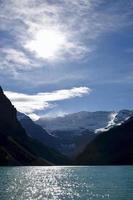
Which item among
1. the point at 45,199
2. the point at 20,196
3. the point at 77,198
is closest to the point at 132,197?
the point at 77,198

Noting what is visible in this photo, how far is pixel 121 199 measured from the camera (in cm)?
9225

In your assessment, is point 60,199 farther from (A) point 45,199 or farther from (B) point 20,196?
(B) point 20,196

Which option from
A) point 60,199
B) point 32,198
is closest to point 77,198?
point 60,199

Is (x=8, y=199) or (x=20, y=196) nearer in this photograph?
(x=8, y=199)

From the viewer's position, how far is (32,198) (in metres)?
97.3

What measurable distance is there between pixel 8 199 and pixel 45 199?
8.47 m

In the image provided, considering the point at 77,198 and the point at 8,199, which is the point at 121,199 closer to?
the point at 77,198

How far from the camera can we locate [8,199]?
3688 inches

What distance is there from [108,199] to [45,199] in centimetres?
1439

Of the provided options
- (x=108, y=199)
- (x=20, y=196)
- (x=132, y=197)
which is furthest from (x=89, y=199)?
(x=20, y=196)

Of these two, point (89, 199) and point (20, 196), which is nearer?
point (89, 199)

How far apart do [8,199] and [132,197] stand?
27.9m

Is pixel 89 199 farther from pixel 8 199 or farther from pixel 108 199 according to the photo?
pixel 8 199

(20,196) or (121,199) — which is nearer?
(121,199)
